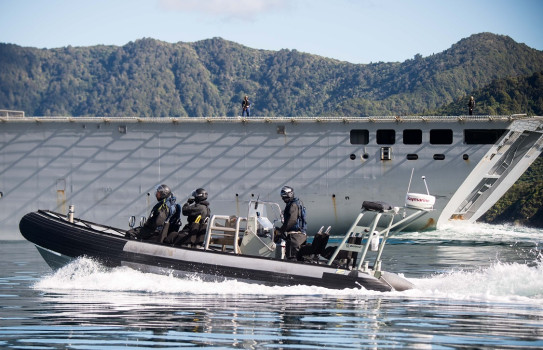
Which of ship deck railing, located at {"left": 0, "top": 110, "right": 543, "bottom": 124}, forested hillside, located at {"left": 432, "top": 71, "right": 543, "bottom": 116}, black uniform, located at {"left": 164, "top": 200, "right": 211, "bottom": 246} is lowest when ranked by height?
black uniform, located at {"left": 164, "top": 200, "right": 211, "bottom": 246}

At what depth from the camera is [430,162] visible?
134 ft

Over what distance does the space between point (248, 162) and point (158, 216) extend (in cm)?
2365

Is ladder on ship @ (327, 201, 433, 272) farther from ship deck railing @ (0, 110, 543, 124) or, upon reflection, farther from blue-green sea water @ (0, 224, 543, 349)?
ship deck railing @ (0, 110, 543, 124)

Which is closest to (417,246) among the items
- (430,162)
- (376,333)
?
(430,162)

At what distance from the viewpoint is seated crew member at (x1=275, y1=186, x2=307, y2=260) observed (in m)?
17.2

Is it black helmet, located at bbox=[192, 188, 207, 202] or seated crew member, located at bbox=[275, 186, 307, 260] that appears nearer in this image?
seated crew member, located at bbox=[275, 186, 307, 260]

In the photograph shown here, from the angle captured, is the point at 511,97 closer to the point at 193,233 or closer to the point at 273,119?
the point at 273,119

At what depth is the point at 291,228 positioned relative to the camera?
17359 millimetres

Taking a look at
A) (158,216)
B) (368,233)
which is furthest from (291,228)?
(158,216)

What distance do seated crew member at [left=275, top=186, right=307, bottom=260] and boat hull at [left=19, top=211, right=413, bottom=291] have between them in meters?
0.73

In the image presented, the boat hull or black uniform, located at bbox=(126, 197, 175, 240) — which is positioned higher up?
black uniform, located at bbox=(126, 197, 175, 240)

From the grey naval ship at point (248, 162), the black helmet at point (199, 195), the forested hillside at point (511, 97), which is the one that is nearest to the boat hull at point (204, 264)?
the black helmet at point (199, 195)

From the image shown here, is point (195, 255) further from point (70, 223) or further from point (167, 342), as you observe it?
point (167, 342)

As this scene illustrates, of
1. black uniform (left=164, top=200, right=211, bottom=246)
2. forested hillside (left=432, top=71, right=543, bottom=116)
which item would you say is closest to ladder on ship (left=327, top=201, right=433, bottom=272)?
black uniform (left=164, top=200, right=211, bottom=246)
